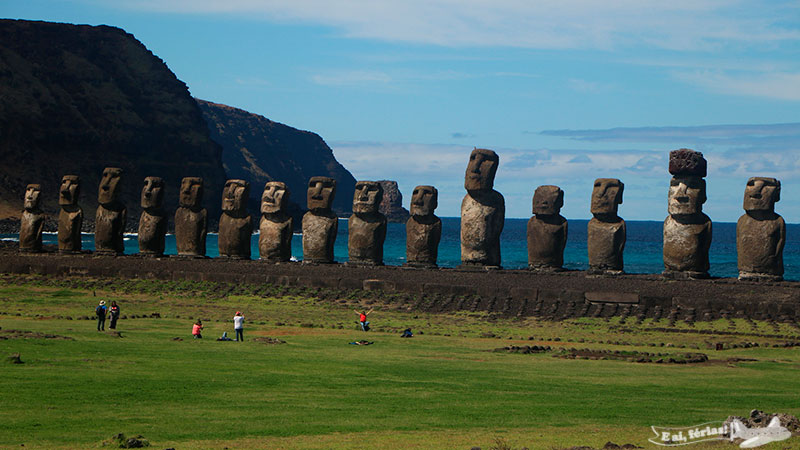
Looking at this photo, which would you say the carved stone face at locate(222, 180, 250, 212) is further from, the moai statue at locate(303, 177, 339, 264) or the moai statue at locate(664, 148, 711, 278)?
the moai statue at locate(664, 148, 711, 278)

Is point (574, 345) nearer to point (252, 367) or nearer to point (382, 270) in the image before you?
point (252, 367)

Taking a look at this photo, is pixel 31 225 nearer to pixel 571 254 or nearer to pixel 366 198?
pixel 366 198

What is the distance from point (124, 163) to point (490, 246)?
8779 cm

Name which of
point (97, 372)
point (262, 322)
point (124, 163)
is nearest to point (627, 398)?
point (97, 372)

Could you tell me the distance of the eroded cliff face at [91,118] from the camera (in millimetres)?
104375

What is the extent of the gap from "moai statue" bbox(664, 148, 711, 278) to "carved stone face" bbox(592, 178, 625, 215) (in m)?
1.44

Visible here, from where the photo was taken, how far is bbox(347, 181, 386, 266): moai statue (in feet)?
103

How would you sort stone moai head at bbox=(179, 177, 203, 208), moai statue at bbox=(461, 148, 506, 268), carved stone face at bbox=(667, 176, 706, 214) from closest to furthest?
1. carved stone face at bbox=(667, 176, 706, 214)
2. moai statue at bbox=(461, 148, 506, 268)
3. stone moai head at bbox=(179, 177, 203, 208)

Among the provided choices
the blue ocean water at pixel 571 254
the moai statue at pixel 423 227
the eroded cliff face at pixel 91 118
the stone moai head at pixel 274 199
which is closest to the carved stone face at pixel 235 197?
the stone moai head at pixel 274 199

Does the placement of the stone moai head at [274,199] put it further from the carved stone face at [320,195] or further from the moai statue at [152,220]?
the moai statue at [152,220]

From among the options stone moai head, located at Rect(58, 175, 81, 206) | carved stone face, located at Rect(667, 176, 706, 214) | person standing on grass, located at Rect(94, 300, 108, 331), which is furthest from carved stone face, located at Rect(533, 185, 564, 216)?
stone moai head, located at Rect(58, 175, 81, 206)

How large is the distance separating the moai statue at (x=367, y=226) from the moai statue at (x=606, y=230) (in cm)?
625

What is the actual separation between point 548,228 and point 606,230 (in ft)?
5.45

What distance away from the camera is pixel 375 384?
1588 cm
